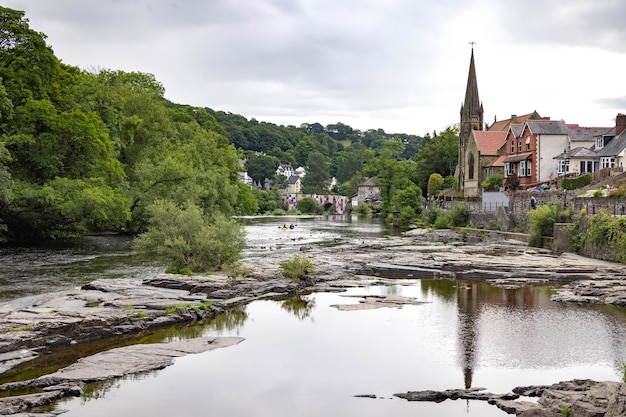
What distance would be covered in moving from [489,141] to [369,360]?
72565mm

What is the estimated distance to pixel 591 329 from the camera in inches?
904

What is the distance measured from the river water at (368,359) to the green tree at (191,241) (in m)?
5.72

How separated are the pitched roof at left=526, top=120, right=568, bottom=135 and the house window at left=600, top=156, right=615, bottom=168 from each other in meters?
9.21

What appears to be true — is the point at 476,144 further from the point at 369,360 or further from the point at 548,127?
the point at 369,360

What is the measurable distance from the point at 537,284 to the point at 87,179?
3045cm

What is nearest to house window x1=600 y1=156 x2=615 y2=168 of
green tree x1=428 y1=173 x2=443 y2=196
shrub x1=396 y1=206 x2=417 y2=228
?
shrub x1=396 y1=206 x2=417 y2=228

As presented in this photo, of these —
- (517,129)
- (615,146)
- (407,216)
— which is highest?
A: (517,129)

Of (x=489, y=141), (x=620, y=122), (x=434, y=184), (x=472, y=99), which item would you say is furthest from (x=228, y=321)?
(x=434, y=184)

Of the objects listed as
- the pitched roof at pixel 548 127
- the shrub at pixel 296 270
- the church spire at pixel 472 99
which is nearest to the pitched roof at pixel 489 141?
the church spire at pixel 472 99

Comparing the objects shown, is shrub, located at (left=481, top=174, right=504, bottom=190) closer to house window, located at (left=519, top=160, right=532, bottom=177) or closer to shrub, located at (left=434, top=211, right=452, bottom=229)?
house window, located at (left=519, top=160, right=532, bottom=177)

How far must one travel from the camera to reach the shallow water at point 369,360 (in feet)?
51.1

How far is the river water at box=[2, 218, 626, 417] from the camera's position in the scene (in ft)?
51.1

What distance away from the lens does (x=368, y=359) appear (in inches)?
766

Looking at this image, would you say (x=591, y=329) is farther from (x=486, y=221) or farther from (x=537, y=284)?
(x=486, y=221)
